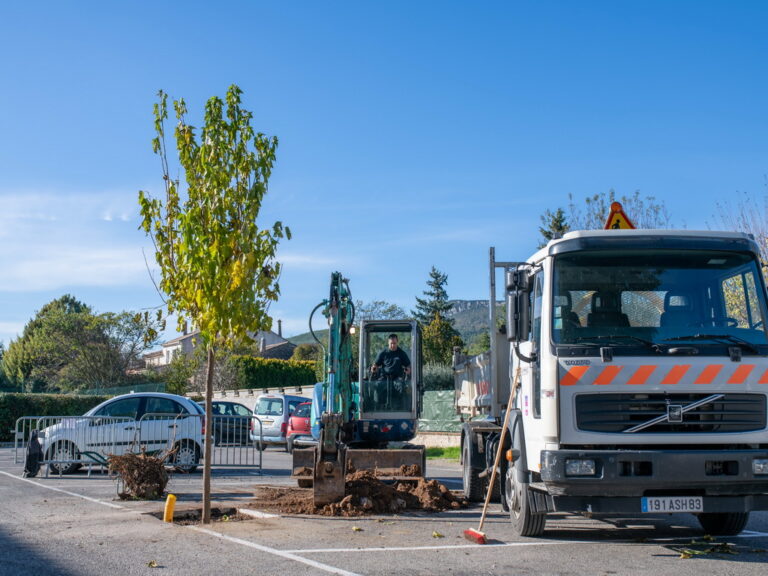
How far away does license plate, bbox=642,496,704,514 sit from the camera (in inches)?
291

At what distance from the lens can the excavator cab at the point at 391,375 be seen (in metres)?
13.7

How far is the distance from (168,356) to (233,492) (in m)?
101

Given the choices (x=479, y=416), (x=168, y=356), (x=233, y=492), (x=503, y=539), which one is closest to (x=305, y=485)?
(x=233, y=492)

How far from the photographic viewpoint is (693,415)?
24.3 feet

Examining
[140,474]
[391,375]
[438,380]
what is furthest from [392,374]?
[438,380]

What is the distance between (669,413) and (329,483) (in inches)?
196

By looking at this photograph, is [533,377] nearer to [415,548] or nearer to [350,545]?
[415,548]

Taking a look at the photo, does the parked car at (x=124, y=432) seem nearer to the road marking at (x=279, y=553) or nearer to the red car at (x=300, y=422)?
the red car at (x=300, y=422)

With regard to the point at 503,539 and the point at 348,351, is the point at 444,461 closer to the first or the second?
the point at 348,351

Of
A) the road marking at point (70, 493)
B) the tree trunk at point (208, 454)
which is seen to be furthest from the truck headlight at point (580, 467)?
the road marking at point (70, 493)

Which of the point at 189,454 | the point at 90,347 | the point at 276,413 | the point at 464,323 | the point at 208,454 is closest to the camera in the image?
the point at 208,454

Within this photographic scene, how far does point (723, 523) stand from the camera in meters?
8.98

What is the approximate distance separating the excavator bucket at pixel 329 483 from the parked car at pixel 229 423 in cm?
835

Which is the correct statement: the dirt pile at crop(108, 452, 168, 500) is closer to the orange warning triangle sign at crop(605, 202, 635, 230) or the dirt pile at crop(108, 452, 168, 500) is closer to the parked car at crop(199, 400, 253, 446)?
the parked car at crop(199, 400, 253, 446)
